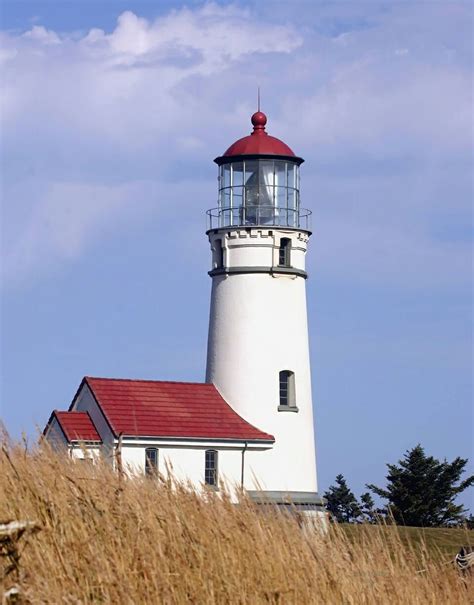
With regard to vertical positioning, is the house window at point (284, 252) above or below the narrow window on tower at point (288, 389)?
above

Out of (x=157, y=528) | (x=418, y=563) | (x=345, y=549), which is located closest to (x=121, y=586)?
(x=157, y=528)

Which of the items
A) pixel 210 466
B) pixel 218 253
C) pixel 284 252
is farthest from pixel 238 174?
pixel 210 466

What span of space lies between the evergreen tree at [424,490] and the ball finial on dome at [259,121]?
8.40m

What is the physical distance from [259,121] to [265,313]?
4628mm

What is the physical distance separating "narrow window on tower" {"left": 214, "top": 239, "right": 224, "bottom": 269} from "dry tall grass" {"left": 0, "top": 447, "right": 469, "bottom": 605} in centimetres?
2060

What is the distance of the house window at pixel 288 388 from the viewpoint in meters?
28.6

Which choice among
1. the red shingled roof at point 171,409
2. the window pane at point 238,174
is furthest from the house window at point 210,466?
the window pane at point 238,174

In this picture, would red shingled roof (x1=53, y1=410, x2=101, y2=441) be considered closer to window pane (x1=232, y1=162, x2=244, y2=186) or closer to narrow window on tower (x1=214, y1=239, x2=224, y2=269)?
narrow window on tower (x1=214, y1=239, x2=224, y2=269)

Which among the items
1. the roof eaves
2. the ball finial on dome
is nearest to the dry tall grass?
the roof eaves

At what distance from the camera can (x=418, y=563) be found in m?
9.60

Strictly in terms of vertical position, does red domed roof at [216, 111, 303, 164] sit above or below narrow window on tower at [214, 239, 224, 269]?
above

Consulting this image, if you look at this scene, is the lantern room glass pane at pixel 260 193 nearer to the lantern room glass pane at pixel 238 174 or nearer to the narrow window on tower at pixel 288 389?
the lantern room glass pane at pixel 238 174

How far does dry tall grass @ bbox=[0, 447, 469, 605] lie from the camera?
24.5 ft

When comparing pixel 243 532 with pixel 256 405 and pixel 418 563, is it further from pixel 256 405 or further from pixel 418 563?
pixel 256 405
